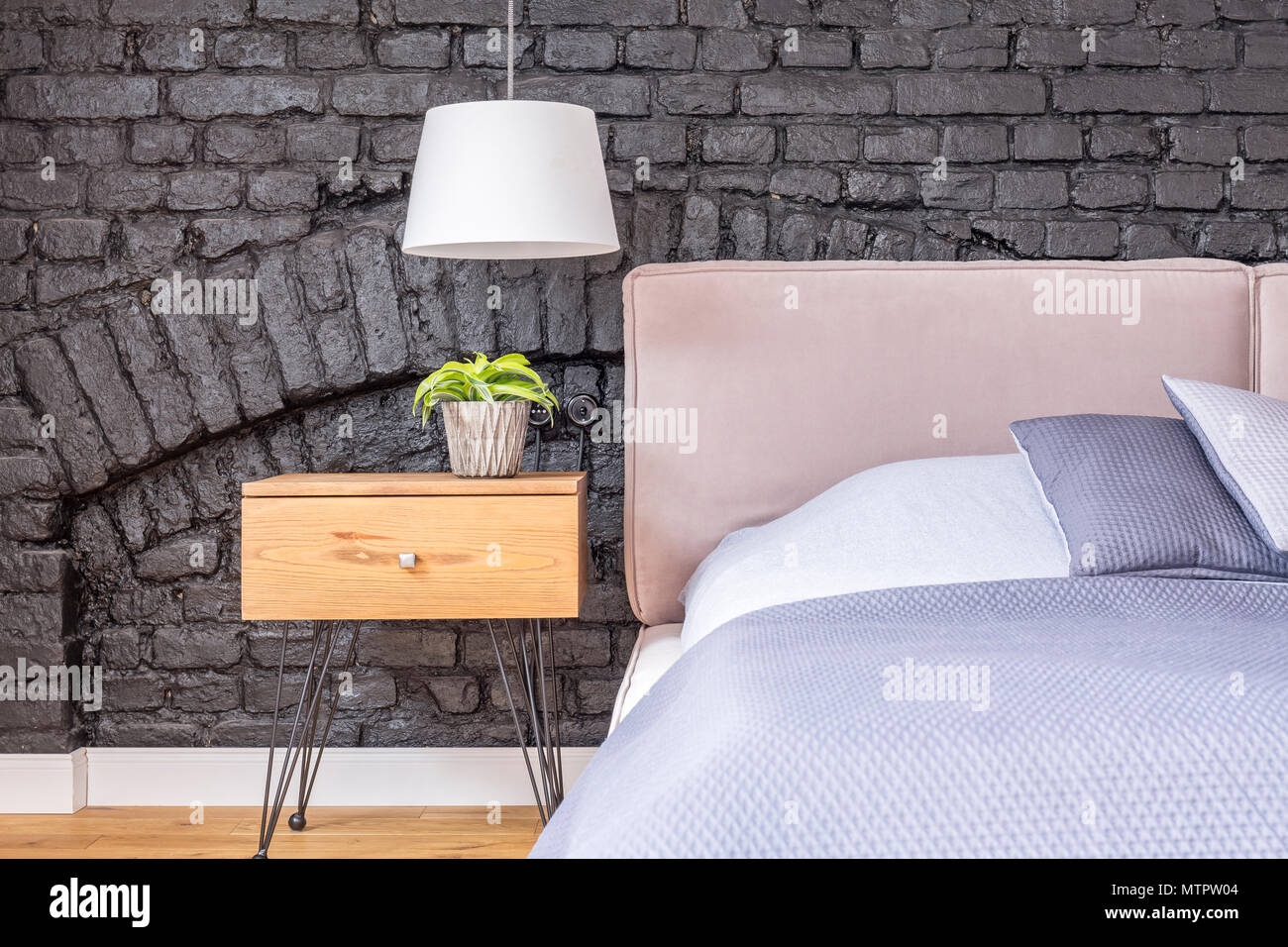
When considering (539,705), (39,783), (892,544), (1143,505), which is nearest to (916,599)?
(892,544)

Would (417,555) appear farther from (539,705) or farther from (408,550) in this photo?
(539,705)

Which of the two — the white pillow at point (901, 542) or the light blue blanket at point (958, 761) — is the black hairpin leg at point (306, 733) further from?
the light blue blanket at point (958, 761)

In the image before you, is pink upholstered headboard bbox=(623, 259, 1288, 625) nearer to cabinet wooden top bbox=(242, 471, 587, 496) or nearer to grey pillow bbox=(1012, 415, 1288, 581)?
cabinet wooden top bbox=(242, 471, 587, 496)

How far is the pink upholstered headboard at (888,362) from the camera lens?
208cm

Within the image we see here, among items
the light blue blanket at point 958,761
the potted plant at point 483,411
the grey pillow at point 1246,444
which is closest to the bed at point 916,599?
the light blue blanket at point 958,761

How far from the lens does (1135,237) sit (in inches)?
88.8

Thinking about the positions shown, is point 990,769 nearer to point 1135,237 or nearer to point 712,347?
point 712,347

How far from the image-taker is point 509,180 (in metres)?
1.81

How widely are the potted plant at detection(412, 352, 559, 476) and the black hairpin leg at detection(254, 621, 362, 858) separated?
17.5 inches

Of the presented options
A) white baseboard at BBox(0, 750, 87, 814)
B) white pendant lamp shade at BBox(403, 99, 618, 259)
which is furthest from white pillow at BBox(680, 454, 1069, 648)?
white baseboard at BBox(0, 750, 87, 814)

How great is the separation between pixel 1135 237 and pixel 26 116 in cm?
237

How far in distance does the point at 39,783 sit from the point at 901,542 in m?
1.90

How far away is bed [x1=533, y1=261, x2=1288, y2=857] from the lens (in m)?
0.75

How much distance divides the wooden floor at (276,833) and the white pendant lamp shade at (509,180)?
3.77 feet
